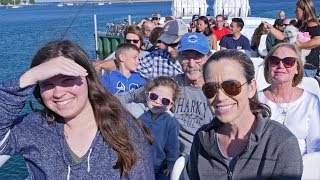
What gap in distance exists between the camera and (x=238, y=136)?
2.34m

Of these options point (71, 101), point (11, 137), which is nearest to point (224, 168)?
point (71, 101)

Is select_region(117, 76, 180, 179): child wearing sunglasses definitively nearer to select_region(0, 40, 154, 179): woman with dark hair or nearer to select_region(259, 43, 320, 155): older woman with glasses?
select_region(259, 43, 320, 155): older woman with glasses

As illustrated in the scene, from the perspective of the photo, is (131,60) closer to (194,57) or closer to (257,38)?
(194,57)

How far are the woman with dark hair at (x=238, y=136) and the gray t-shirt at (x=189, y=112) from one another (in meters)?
0.87

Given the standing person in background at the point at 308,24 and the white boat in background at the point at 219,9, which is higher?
the standing person in background at the point at 308,24

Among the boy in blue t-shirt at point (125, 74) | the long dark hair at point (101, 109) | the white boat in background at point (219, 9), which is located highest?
the long dark hair at point (101, 109)

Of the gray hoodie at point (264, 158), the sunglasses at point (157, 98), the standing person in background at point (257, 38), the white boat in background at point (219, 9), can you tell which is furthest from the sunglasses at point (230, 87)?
the white boat in background at point (219, 9)

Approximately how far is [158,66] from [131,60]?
0.85 ft

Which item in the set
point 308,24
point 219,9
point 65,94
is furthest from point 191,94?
point 219,9

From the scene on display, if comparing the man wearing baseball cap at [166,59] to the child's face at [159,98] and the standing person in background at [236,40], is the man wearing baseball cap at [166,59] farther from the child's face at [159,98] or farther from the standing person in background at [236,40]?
the standing person in background at [236,40]

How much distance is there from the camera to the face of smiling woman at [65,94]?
2045mm

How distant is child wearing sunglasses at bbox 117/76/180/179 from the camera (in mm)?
3311

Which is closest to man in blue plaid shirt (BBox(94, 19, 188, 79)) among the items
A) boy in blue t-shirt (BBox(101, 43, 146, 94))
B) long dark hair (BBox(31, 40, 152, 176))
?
boy in blue t-shirt (BBox(101, 43, 146, 94))

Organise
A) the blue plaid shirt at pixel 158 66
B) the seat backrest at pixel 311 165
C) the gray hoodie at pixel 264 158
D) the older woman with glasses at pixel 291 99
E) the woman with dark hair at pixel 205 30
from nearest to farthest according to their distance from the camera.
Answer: the gray hoodie at pixel 264 158
the seat backrest at pixel 311 165
the older woman with glasses at pixel 291 99
the blue plaid shirt at pixel 158 66
the woman with dark hair at pixel 205 30
